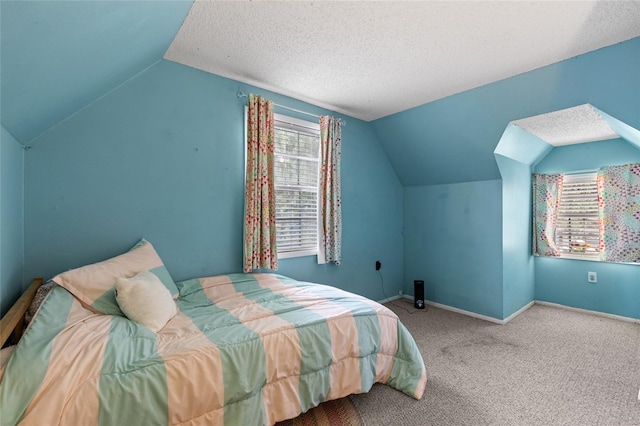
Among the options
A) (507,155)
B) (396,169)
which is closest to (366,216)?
(396,169)

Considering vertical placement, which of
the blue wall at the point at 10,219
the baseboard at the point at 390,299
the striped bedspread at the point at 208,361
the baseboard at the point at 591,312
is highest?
the blue wall at the point at 10,219

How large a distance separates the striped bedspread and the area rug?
0.17m

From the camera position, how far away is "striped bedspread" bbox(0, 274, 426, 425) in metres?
1.06

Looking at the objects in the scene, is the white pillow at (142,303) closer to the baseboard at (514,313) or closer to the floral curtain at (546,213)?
the baseboard at (514,313)

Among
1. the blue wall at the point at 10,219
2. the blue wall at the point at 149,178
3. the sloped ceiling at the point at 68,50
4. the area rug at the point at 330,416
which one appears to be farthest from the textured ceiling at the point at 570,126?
the blue wall at the point at 10,219

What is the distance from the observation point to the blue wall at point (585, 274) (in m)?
3.39

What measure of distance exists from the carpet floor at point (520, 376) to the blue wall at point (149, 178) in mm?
1573

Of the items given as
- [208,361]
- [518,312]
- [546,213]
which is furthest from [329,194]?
[546,213]

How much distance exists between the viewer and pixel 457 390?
200cm

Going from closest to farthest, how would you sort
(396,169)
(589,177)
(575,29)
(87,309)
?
(87,309)
(575,29)
(589,177)
(396,169)

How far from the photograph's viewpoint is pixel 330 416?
1.74 meters

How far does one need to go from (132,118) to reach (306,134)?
161 cm

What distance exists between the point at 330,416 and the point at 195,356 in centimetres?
96

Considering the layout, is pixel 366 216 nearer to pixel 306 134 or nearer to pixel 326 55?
pixel 306 134
